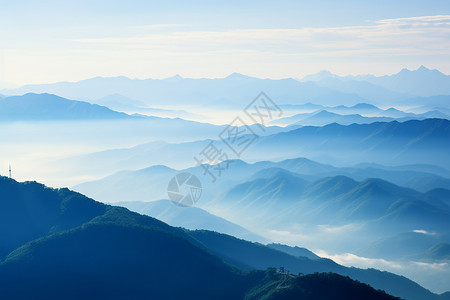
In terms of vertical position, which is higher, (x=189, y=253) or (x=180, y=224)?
(x=180, y=224)

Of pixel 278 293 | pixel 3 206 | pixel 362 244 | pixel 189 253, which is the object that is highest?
pixel 362 244

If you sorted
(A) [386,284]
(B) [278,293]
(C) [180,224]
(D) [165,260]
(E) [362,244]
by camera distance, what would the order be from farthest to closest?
1. (E) [362,244]
2. (C) [180,224]
3. (A) [386,284]
4. (D) [165,260]
5. (B) [278,293]

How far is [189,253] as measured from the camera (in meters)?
68.5

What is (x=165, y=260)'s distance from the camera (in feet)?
218

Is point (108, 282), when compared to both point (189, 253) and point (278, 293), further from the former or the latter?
point (278, 293)

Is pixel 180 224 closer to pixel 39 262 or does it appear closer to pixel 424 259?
pixel 424 259

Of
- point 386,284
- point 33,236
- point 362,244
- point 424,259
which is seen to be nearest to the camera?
point 33,236

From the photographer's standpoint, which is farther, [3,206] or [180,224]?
[180,224]

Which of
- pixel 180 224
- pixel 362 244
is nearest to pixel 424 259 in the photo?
pixel 362 244

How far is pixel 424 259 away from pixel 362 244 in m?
33.3

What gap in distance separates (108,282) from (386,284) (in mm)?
67197

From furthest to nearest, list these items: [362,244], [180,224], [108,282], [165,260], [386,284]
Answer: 1. [362,244]
2. [180,224]
3. [386,284]
4. [165,260]
5. [108,282]

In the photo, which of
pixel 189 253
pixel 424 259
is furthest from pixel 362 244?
pixel 189 253

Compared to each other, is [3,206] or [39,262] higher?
[3,206]
